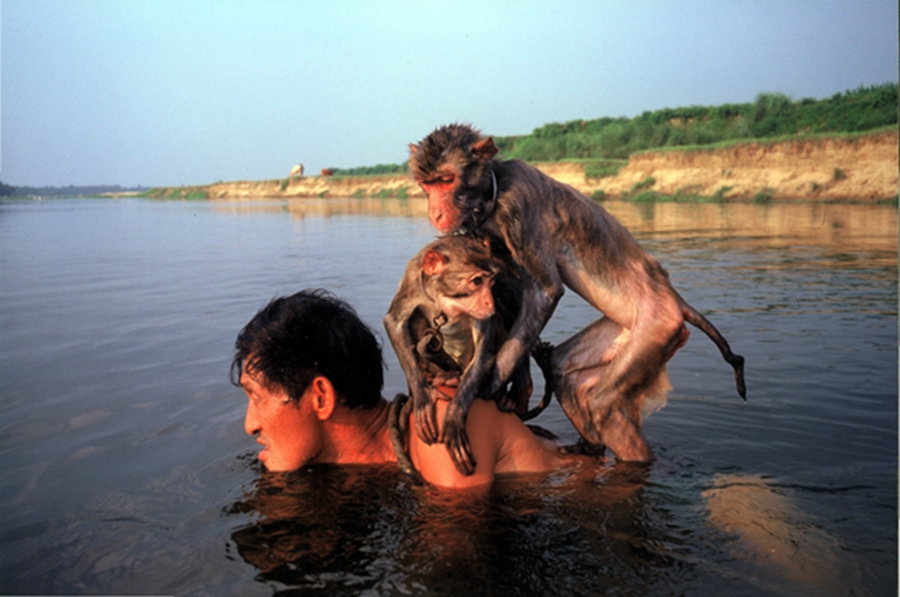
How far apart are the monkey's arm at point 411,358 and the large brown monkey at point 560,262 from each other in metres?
0.06

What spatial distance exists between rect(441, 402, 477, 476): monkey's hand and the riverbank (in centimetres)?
1907

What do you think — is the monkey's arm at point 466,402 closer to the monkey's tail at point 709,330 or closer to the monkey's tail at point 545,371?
the monkey's tail at point 545,371

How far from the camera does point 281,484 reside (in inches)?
169

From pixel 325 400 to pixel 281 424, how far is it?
0.83 feet

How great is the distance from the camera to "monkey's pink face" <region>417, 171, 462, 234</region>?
4066mm

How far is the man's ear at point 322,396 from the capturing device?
3902 millimetres

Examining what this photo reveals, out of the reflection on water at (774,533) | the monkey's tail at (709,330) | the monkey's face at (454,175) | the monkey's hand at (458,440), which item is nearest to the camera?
the reflection on water at (774,533)

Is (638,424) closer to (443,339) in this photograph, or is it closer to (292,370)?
(443,339)

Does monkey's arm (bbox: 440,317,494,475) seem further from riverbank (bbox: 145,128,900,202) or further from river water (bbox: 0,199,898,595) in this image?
riverbank (bbox: 145,128,900,202)

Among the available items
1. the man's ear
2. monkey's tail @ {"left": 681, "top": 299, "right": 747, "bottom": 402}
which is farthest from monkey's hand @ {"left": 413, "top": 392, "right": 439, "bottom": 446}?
monkey's tail @ {"left": 681, "top": 299, "right": 747, "bottom": 402}

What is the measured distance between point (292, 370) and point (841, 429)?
3.92 meters

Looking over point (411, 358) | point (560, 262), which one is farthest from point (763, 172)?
point (411, 358)

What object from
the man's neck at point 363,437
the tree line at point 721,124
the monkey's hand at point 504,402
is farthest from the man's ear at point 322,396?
the tree line at point 721,124

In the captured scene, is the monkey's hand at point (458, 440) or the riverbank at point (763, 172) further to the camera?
the riverbank at point (763, 172)
